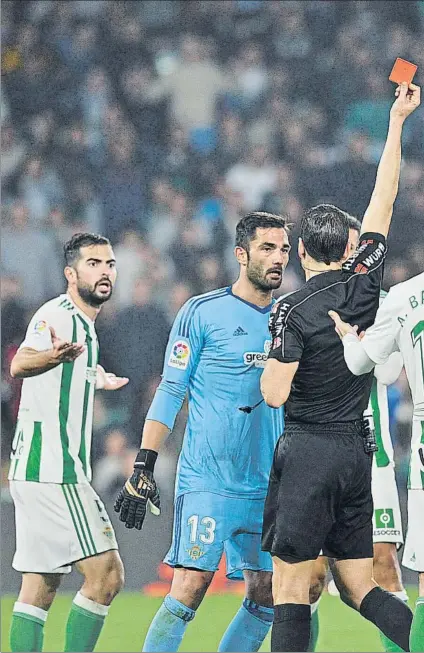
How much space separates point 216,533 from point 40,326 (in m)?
1.13

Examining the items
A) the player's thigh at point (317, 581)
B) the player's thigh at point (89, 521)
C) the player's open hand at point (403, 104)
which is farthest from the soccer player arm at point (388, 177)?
the player's thigh at point (89, 521)

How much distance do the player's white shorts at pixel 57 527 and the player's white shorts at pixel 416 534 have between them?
146 centimetres

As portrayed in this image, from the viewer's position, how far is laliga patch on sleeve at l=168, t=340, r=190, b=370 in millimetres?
4352

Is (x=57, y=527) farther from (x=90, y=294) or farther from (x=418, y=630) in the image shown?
(x=418, y=630)

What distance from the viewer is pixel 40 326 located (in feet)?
15.1

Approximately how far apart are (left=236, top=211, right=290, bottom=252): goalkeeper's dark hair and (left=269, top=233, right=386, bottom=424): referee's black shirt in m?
0.57

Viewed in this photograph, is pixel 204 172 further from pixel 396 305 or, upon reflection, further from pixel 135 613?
pixel 396 305

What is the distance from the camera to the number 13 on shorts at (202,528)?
4195 millimetres

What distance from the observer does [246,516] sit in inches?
168

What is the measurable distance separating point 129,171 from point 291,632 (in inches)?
271

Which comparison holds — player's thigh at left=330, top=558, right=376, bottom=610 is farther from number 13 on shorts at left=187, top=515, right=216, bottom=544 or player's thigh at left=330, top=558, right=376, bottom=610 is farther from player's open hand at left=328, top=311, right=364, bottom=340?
player's open hand at left=328, top=311, right=364, bottom=340

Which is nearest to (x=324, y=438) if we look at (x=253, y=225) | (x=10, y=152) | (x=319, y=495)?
(x=319, y=495)

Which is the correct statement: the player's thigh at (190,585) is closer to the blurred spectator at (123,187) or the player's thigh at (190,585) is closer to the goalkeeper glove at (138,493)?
the goalkeeper glove at (138,493)

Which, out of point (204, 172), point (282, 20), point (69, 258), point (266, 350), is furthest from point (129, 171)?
point (266, 350)
